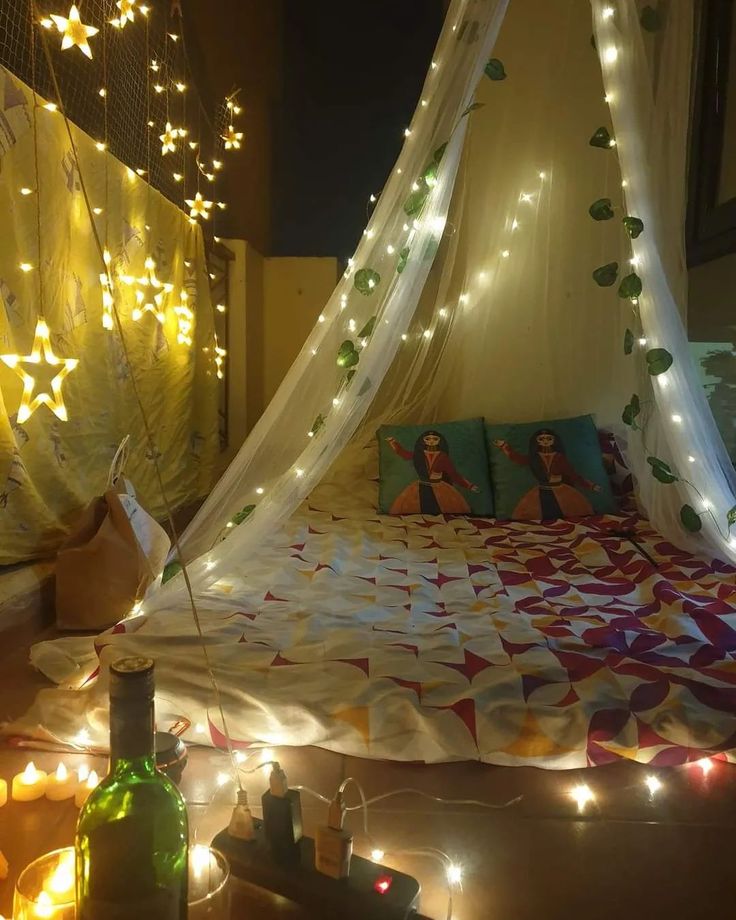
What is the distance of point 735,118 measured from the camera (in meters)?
2.46

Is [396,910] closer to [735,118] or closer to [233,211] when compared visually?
[735,118]

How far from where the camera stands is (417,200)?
1853mm

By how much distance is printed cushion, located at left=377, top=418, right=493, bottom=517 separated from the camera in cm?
268

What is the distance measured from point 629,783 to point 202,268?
277 centimetres

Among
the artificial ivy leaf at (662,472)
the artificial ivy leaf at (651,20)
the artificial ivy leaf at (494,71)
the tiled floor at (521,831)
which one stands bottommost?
the tiled floor at (521,831)

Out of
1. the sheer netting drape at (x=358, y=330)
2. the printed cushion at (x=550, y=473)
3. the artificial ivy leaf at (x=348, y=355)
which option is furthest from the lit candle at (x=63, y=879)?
the printed cushion at (x=550, y=473)

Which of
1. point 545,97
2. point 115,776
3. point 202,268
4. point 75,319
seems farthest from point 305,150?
point 115,776

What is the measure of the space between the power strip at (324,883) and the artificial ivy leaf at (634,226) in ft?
5.56

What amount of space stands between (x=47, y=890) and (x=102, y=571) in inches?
49.3

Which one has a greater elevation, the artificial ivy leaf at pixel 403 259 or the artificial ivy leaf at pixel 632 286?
the artificial ivy leaf at pixel 403 259

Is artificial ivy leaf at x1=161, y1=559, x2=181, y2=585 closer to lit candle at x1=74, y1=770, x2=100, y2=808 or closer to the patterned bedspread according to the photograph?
the patterned bedspread

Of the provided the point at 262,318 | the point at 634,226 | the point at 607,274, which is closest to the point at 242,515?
the point at 634,226

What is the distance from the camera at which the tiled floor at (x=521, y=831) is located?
0.94m

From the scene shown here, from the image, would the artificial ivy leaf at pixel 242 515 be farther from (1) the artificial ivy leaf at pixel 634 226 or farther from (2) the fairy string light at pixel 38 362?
(1) the artificial ivy leaf at pixel 634 226
